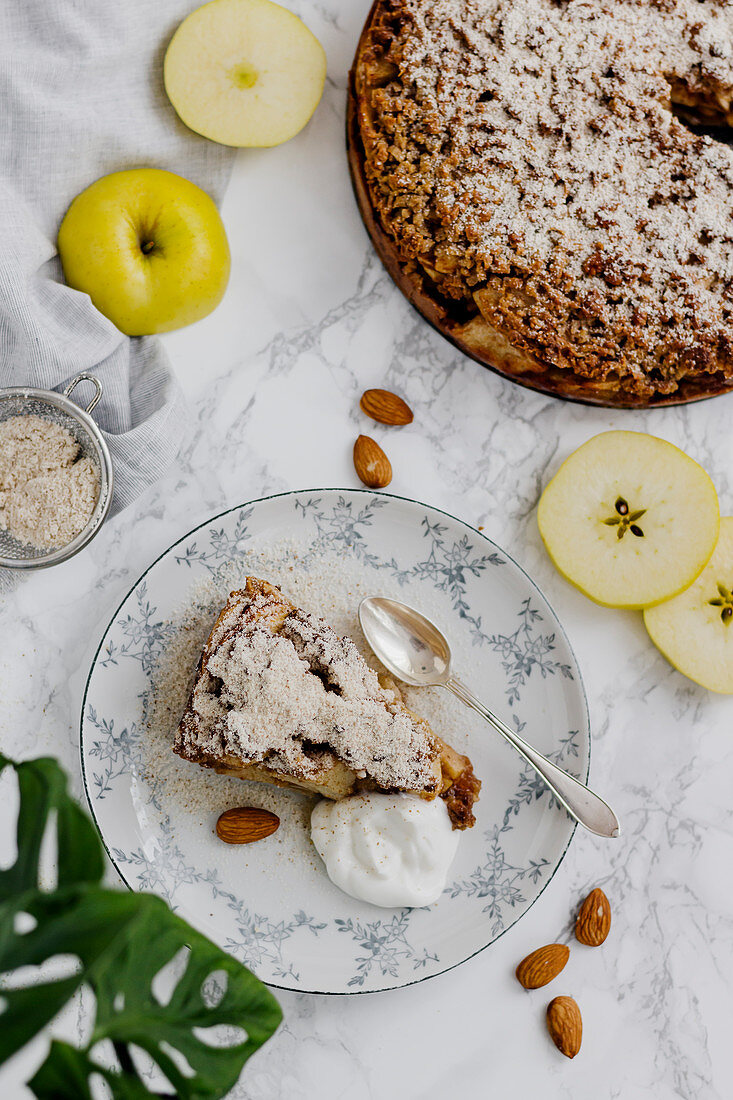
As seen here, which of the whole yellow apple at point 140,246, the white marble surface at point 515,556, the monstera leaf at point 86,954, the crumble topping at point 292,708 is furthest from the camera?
the white marble surface at point 515,556

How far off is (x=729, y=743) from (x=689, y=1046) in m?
0.64

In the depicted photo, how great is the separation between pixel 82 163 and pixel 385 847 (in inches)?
56.6

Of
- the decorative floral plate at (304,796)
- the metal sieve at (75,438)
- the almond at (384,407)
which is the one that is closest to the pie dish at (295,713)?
the decorative floral plate at (304,796)

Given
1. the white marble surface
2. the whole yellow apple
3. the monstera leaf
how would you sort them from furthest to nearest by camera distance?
1. the white marble surface
2. the whole yellow apple
3. the monstera leaf

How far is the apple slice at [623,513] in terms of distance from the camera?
1752 mm

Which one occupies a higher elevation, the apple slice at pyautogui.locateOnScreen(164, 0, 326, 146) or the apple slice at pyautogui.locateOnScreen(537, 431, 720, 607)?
the apple slice at pyautogui.locateOnScreen(164, 0, 326, 146)

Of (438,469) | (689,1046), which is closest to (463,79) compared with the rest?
(438,469)

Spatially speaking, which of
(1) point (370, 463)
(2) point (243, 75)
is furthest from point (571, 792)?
(2) point (243, 75)

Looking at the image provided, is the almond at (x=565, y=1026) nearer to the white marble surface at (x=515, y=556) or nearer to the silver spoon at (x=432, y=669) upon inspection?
the white marble surface at (x=515, y=556)

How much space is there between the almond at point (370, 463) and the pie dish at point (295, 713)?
12.6 inches

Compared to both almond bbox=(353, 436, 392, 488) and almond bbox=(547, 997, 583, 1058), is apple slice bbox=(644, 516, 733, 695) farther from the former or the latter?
almond bbox=(547, 997, 583, 1058)

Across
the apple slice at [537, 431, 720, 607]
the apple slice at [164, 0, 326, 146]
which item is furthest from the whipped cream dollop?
the apple slice at [164, 0, 326, 146]

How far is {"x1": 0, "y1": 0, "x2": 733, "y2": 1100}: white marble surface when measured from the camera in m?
1.75

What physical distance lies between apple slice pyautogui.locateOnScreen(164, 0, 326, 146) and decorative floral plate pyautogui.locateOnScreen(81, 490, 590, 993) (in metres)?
0.72
